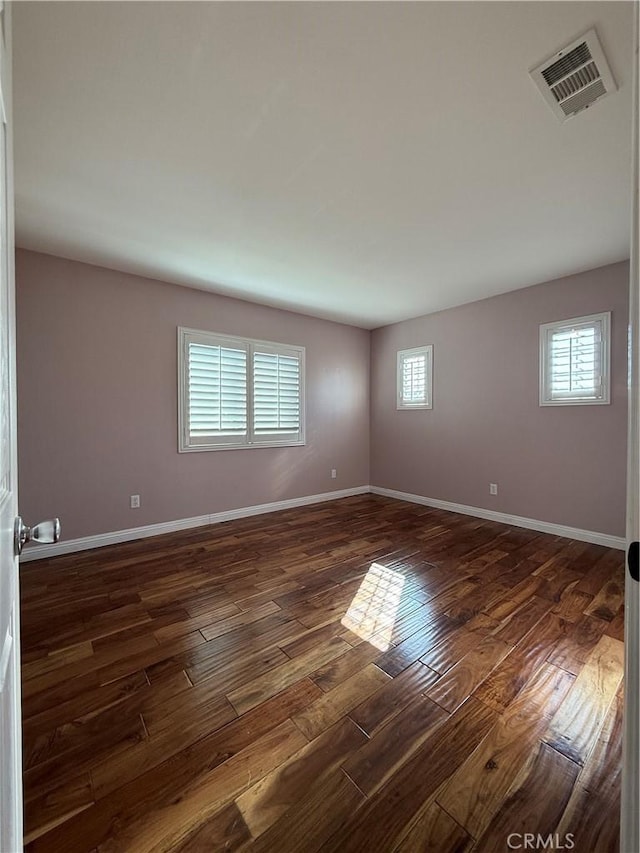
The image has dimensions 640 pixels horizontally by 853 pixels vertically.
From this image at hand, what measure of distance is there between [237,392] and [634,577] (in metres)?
3.93

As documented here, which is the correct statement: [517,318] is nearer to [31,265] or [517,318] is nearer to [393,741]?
[393,741]

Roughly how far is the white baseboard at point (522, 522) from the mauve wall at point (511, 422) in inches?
2.5

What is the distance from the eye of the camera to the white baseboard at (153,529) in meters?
2.96

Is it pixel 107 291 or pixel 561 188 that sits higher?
pixel 561 188

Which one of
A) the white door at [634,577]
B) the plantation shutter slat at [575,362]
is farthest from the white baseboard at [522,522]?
the white door at [634,577]

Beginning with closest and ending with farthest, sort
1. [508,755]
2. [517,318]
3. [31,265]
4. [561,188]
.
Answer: [508,755]
[561,188]
[31,265]
[517,318]

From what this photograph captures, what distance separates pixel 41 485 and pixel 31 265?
1.91 meters

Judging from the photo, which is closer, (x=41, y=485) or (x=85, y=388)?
(x=41, y=485)

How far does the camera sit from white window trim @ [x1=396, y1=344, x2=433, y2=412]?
186 inches

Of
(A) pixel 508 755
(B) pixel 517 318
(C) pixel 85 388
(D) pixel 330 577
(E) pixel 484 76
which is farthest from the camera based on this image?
(B) pixel 517 318

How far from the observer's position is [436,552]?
3.10 m

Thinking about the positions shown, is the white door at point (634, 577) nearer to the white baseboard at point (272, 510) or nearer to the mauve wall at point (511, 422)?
the white baseboard at point (272, 510)

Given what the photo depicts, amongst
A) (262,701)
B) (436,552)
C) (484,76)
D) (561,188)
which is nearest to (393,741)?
(262,701)

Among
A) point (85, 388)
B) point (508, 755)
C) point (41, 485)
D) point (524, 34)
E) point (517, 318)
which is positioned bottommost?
point (508, 755)
